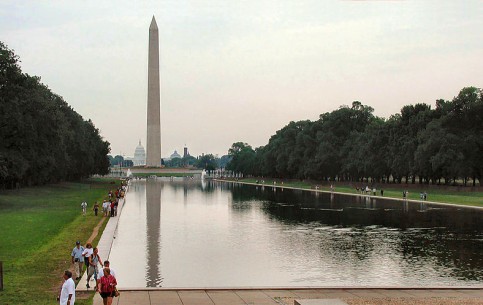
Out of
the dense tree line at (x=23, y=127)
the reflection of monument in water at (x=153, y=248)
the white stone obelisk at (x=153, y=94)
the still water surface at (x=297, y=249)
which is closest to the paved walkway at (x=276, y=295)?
the still water surface at (x=297, y=249)

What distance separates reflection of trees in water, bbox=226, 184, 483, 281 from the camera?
26203mm

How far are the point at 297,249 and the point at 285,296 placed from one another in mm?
10928

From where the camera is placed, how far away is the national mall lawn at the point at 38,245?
18062mm

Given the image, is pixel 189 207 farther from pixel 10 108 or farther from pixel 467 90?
pixel 467 90

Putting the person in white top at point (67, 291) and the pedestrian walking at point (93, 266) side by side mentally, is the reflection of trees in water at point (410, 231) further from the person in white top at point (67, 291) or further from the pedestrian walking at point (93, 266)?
the person in white top at point (67, 291)

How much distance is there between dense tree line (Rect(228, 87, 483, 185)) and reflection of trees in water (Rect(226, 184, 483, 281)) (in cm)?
1966

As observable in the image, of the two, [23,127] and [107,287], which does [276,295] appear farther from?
[23,127]

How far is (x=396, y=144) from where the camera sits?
88062 millimetres

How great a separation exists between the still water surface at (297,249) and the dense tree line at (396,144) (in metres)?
27.7

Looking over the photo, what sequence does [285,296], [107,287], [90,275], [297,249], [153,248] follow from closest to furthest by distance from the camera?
[107,287] < [285,296] < [90,275] < [297,249] < [153,248]

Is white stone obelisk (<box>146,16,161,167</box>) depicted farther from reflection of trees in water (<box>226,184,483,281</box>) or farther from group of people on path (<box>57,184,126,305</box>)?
group of people on path (<box>57,184,126,305</box>)

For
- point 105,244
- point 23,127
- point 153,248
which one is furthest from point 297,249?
point 23,127

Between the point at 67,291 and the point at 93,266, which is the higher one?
the point at 67,291

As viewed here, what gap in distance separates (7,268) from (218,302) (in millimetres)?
9256
